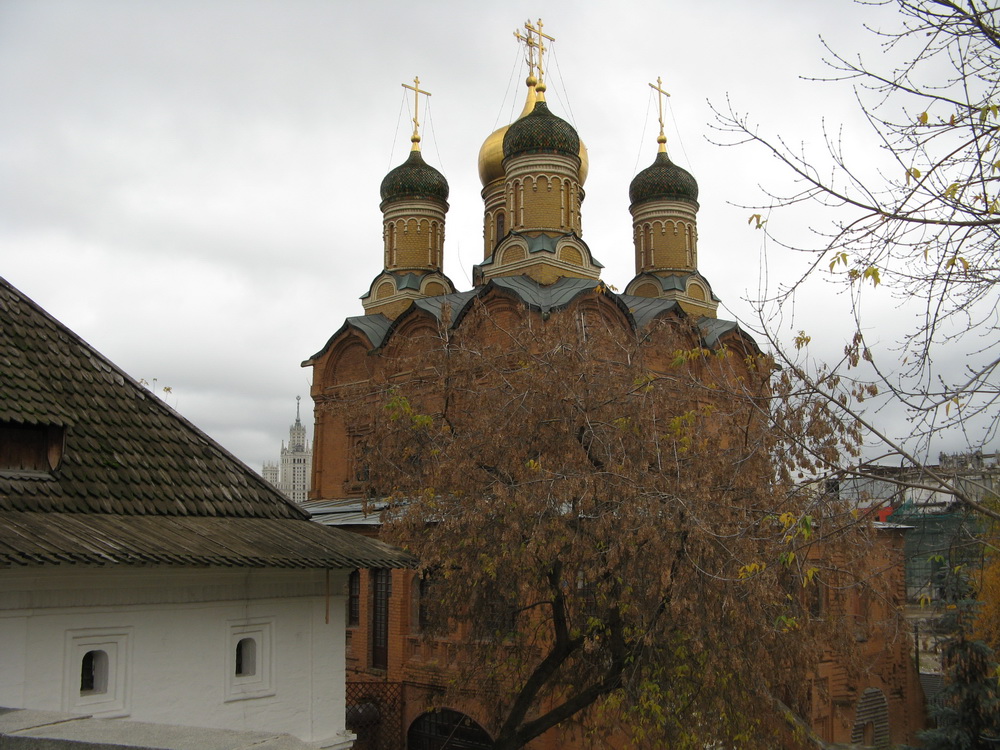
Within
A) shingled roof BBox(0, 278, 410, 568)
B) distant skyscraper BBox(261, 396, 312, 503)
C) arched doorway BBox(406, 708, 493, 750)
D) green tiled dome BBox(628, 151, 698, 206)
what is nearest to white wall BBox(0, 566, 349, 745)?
shingled roof BBox(0, 278, 410, 568)

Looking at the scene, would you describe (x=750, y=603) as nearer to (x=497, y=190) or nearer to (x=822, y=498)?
(x=822, y=498)

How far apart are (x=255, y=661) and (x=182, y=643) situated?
2.44 ft

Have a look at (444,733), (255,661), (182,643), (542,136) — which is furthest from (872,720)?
(182,643)

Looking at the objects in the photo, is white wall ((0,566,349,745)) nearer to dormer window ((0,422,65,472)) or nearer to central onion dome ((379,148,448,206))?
dormer window ((0,422,65,472))

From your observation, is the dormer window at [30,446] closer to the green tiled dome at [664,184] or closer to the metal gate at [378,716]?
the metal gate at [378,716]

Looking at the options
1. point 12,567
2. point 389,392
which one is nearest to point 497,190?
point 389,392

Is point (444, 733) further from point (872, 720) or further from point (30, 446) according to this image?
point (30, 446)

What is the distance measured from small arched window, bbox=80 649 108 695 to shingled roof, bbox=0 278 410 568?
1.05 metres

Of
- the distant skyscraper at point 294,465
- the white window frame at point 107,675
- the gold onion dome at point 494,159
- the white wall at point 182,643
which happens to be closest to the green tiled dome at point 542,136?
the gold onion dome at point 494,159

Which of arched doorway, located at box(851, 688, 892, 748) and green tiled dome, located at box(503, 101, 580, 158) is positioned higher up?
green tiled dome, located at box(503, 101, 580, 158)

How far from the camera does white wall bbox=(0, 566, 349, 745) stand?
6488 mm

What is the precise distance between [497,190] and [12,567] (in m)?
20.4

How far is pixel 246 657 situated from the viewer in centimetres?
788

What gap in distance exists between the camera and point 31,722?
12.8ft
